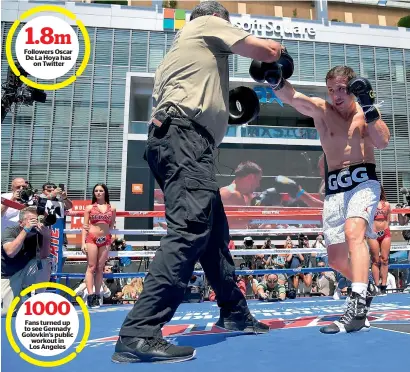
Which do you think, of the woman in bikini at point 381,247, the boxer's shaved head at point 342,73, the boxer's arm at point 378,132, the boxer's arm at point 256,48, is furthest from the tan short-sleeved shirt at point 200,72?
the woman in bikini at point 381,247

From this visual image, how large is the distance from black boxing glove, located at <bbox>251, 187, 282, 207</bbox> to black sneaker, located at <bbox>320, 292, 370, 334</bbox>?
2141cm

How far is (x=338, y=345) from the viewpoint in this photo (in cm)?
171

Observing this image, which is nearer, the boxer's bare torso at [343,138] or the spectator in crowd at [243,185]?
the boxer's bare torso at [343,138]

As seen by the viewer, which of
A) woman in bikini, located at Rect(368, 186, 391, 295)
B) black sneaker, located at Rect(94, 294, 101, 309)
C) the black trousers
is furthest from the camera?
woman in bikini, located at Rect(368, 186, 391, 295)

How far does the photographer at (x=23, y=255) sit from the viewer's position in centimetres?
342

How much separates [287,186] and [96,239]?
2065 centimetres

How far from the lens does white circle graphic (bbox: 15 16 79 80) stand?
91.8 inches

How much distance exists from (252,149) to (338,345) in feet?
75.9

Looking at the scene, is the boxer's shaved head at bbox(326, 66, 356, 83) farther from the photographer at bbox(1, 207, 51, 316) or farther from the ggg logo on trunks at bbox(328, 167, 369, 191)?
the photographer at bbox(1, 207, 51, 316)

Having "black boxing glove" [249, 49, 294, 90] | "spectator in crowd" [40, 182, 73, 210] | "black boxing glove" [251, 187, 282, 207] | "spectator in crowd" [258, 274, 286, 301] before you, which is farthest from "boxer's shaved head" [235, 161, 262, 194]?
"black boxing glove" [249, 49, 294, 90]

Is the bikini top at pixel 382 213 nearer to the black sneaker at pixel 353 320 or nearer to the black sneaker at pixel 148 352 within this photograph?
the black sneaker at pixel 353 320

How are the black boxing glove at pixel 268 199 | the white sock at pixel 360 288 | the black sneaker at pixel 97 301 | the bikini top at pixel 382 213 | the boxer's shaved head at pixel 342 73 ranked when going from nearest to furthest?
1. the white sock at pixel 360 288
2. the boxer's shaved head at pixel 342 73
3. the black sneaker at pixel 97 301
4. the bikini top at pixel 382 213
5. the black boxing glove at pixel 268 199

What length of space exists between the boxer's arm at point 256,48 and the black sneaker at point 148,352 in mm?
1359

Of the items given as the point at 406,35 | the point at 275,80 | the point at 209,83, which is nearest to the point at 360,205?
the point at 275,80
